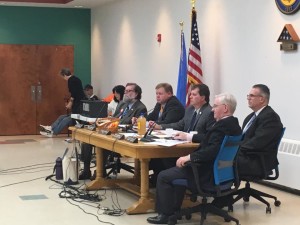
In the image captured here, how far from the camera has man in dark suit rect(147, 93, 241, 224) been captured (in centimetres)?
481

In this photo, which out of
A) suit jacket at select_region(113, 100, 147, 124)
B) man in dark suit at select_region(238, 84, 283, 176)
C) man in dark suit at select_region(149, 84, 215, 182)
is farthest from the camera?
suit jacket at select_region(113, 100, 147, 124)

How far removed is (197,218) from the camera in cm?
539

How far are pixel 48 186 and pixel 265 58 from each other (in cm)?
310

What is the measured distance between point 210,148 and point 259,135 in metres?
0.99

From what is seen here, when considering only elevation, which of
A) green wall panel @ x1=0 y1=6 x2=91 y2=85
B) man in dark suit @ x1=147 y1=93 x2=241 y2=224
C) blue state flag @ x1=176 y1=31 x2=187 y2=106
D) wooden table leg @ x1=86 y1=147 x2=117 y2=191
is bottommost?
wooden table leg @ x1=86 y1=147 x2=117 y2=191

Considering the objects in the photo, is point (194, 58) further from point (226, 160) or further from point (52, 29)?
point (52, 29)

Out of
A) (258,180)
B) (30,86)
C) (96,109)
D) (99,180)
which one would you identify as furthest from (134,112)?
(30,86)

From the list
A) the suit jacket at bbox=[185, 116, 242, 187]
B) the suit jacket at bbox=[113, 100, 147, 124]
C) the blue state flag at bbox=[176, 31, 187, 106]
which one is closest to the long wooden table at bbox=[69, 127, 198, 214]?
the suit jacket at bbox=[185, 116, 242, 187]

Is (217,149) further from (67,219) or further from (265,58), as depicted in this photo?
(265,58)

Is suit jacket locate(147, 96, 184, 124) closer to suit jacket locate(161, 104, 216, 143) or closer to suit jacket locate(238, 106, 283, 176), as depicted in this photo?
suit jacket locate(161, 104, 216, 143)

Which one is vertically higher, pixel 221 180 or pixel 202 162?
pixel 202 162

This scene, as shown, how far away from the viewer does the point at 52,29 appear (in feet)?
42.5

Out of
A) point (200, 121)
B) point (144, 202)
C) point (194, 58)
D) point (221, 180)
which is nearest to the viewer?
point (221, 180)

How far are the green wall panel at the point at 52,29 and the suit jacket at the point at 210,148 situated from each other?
28.4ft
